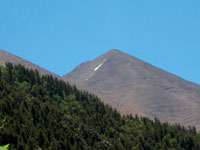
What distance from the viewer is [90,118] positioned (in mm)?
119188

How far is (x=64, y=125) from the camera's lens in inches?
3580

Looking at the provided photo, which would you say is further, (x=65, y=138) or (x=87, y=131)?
(x=87, y=131)

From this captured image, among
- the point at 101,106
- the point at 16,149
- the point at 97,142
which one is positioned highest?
the point at 101,106

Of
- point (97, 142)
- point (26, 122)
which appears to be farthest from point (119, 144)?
point (26, 122)

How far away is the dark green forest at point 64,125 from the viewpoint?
73.2 meters

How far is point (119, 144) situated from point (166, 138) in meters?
27.4

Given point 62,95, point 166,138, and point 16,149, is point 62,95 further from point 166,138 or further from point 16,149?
point 16,149

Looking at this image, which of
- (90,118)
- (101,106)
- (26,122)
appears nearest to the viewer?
(26,122)

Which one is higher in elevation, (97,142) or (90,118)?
(90,118)

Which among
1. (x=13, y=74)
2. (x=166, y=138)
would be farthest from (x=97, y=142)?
(x=13, y=74)

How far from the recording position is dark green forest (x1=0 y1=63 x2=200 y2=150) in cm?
7325

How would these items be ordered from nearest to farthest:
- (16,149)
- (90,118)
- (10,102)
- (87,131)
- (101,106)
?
1. (16,149)
2. (10,102)
3. (87,131)
4. (90,118)
5. (101,106)

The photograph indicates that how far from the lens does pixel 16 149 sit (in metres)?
63.1

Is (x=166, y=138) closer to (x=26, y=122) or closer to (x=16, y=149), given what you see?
(x=26, y=122)
